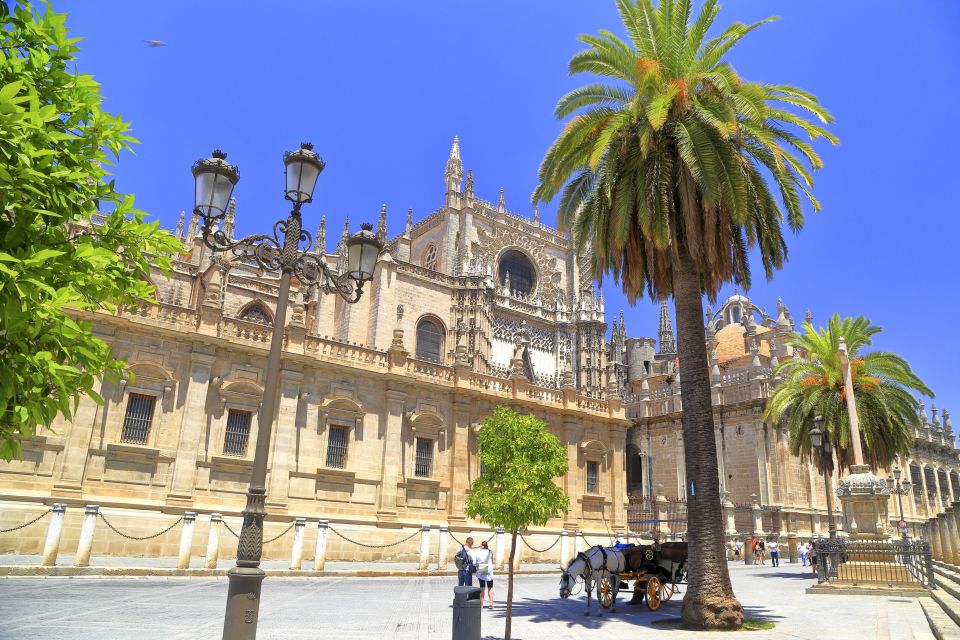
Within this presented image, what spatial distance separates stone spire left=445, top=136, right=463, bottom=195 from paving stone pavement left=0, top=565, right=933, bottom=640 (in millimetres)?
36931

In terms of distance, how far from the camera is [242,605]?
6.16 metres

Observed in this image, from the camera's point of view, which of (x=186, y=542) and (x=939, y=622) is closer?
(x=939, y=622)

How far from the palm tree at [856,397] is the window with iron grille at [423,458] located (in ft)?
48.6

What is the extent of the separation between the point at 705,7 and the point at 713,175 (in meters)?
4.07

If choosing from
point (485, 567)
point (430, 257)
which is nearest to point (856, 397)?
point (485, 567)

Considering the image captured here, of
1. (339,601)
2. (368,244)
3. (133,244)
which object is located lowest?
(339,601)

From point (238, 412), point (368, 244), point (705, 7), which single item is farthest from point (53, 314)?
point (238, 412)

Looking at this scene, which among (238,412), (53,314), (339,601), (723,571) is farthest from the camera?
(238,412)

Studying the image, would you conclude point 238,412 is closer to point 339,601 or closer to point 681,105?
point 339,601

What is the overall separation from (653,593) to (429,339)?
2959 centimetres

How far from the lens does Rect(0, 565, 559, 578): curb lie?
13.4m

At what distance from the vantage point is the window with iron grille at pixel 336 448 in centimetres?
2148

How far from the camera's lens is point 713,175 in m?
12.1

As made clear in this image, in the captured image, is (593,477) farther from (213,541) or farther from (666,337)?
(666,337)
